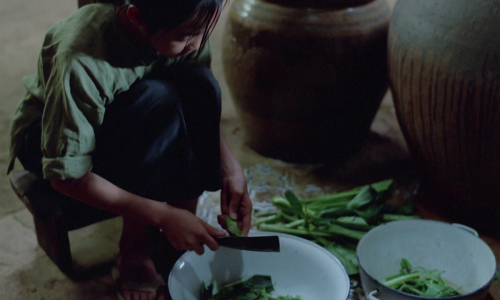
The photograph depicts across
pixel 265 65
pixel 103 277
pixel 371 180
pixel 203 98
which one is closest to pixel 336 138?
pixel 371 180

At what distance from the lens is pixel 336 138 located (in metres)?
2.21

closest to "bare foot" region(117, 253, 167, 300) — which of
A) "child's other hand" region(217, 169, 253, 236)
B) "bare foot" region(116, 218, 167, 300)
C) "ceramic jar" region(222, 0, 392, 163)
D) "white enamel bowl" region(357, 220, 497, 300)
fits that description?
"bare foot" region(116, 218, 167, 300)

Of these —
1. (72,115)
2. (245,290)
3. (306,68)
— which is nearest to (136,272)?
(245,290)

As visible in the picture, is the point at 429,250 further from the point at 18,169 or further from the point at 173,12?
the point at 18,169

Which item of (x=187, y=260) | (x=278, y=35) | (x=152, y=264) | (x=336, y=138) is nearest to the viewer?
(x=187, y=260)

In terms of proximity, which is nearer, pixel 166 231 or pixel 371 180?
pixel 166 231

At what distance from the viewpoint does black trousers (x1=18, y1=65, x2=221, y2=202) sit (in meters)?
1.31

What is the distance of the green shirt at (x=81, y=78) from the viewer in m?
1.18

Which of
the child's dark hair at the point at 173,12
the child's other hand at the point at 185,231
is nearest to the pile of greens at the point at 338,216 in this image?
the child's other hand at the point at 185,231

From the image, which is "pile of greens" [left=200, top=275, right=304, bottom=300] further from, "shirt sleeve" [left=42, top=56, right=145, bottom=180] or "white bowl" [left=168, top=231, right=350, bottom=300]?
"shirt sleeve" [left=42, top=56, right=145, bottom=180]

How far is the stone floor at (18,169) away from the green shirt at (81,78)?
473mm

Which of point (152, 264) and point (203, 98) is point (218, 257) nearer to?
point (152, 264)

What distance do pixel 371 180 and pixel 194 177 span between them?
0.89 metres

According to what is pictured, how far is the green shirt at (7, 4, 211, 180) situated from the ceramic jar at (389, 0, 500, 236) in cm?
82
